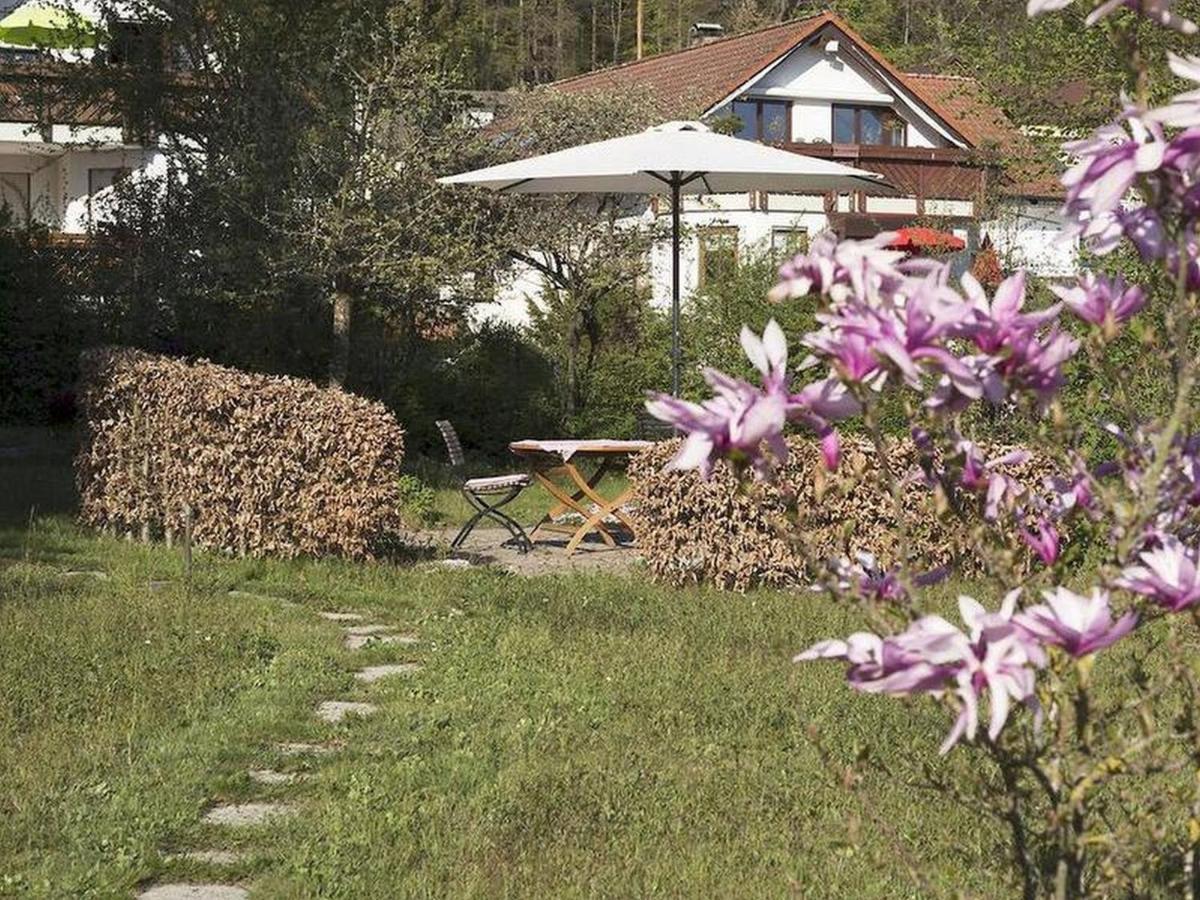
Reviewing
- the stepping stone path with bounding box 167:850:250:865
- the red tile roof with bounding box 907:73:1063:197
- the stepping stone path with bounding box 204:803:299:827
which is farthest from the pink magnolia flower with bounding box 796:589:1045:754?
the red tile roof with bounding box 907:73:1063:197

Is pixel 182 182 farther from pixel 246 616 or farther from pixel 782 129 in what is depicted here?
pixel 782 129

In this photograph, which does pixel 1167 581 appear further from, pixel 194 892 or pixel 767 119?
pixel 767 119

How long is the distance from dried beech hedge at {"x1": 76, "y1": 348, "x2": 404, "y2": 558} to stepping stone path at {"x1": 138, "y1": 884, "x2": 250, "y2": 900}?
549cm

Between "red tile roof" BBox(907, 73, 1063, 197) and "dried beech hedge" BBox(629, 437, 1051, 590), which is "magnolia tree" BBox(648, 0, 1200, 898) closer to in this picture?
"dried beech hedge" BBox(629, 437, 1051, 590)

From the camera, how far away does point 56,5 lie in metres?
16.6

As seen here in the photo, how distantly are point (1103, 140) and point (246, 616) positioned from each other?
6664mm

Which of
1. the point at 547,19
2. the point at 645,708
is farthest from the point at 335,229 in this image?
the point at 547,19

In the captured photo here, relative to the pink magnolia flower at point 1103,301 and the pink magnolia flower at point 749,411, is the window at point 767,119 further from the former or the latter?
the pink magnolia flower at point 749,411

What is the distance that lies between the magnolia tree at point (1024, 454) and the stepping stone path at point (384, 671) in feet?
15.4

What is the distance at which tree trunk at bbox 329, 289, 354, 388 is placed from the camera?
1595 centimetres

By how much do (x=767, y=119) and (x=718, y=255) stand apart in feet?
57.3

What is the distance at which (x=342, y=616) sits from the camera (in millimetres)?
9070

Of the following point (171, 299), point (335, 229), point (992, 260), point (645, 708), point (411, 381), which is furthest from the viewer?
point (992, 260)

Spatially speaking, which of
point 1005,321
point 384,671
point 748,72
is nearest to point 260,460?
point 384,671
